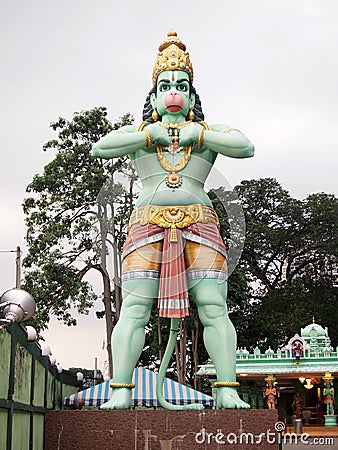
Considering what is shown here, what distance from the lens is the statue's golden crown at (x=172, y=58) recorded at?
6703 millimetres

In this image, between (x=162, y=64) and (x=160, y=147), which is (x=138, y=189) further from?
(x=162, y=64)

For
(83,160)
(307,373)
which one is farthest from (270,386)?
(83,160)

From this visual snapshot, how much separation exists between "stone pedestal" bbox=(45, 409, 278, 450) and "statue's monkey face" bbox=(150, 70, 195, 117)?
2.76 metres

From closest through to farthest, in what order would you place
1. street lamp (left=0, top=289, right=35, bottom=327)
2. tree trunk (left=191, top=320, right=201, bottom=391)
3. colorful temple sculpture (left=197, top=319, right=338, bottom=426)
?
street lamp (left=0, top=289, right=35, bottom=327) < colorful temple sculpture (left=197, top=319, right=338, bottom=426) < tree trunk (left=191, top=320, right=201, bottom=391)

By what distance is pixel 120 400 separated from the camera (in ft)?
19.6

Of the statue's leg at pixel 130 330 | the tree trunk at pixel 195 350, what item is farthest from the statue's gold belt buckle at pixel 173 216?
the tree trunk at pixel 195 350

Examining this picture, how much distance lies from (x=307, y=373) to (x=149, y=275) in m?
12.5

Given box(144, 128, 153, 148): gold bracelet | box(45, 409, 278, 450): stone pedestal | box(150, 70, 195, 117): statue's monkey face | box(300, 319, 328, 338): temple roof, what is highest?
box(150, 70, 195, 117): statue's monkey face

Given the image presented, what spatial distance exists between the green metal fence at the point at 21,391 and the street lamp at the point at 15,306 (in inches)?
3.7

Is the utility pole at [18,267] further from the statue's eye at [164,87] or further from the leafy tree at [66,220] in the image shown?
the statue's eye at [164,87]

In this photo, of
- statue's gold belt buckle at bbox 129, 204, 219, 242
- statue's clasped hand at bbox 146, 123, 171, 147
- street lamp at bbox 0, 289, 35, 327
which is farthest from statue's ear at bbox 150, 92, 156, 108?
street lamp at bbox 0, 289, 35, 327

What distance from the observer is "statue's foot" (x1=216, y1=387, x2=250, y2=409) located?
5855mm

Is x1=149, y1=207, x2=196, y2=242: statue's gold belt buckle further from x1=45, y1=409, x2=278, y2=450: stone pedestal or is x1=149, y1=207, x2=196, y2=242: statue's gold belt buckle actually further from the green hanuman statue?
x1=45, y1=409, x2=278, y2=450: stone pedestal

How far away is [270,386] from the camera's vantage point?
18.0 meters
